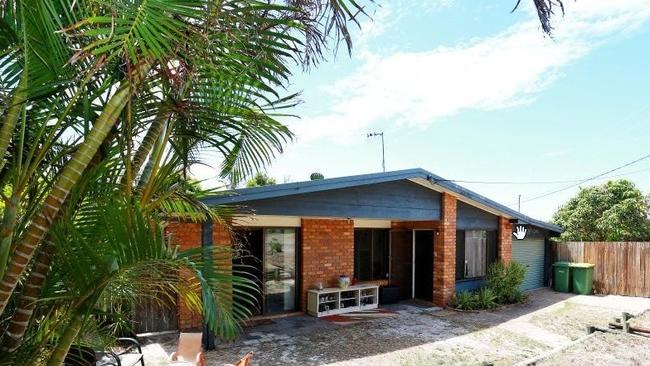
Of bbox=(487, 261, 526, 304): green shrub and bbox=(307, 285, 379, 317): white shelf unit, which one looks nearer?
bbox=(307, 285, 379, 317): white shelf unit

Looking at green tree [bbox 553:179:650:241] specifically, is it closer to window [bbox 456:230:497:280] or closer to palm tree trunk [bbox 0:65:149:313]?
window [bbox 456:230:497:280]

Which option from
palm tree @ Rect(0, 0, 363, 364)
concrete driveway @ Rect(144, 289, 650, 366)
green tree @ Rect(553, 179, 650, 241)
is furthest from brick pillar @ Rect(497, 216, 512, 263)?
green tree @ Rect(553, 179, 650, 241)

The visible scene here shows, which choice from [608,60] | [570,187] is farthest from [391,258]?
[570,187]

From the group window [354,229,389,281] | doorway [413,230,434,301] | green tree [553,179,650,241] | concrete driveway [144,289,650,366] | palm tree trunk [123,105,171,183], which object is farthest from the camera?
green tree [553,179,650,241]

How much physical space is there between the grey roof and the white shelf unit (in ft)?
9.76

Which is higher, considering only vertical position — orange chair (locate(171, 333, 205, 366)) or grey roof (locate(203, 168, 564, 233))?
grey roof (locate(203, 168, 564, 233))

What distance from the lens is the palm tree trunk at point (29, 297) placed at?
2047 millimetres

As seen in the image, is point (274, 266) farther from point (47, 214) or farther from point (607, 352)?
point (47, 214)

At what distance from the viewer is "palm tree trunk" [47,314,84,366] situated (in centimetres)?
206

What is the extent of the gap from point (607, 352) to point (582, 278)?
27.6ft

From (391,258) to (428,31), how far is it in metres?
9.38

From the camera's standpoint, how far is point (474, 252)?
13.4 metres

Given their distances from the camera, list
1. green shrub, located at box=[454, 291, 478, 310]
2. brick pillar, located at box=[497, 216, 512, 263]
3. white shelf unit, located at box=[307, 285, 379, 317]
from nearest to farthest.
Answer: white shelf unit, located at box=[307, 285, 379, 317], green shrub, located at box=[454, 291, 478, 310], brick pillar, located at box=[497, 216, 512, 263]

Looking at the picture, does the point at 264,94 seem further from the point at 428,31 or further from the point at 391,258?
the point at 391,258
